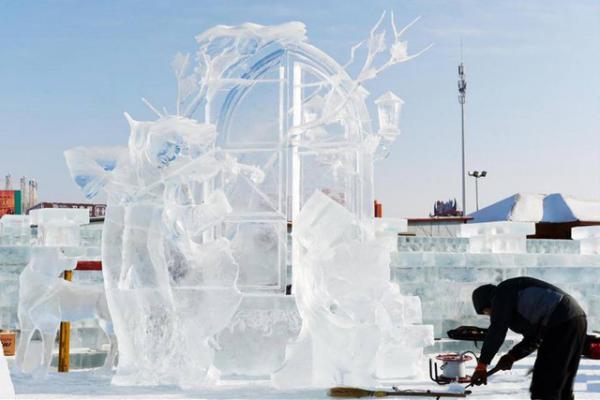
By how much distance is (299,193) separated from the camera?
7.77 meters

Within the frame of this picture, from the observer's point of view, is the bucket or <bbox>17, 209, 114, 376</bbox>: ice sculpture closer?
<bbox>17, 209, 114, 376</bbox>: ice sculpture

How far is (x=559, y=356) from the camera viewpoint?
464cm

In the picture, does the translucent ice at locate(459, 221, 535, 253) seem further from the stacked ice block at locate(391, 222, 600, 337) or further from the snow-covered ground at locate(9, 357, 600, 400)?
the snow-covered ground at locate(9, 357, 600, 400)

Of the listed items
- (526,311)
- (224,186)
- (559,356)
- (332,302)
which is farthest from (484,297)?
(224,186)

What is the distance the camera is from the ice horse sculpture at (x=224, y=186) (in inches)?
233


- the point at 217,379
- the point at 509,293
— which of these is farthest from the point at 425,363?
the point at 509,293

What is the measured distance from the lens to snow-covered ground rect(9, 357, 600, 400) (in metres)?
5.59

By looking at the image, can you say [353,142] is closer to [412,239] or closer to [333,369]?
[333,369]

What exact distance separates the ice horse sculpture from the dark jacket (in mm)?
1337

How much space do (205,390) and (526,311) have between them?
98.4 inches

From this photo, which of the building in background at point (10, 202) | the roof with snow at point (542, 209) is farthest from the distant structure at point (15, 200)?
the roof with snow at point (542, 209)

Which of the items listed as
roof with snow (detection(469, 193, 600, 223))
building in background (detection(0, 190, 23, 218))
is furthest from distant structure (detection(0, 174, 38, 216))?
roof with snow (detection(469, 193, 600, 223))

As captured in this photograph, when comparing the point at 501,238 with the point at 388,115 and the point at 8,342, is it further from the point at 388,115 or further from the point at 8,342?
the point at 8,342

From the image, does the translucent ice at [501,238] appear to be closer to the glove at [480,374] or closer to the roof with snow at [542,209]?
the glove at [480,374]
